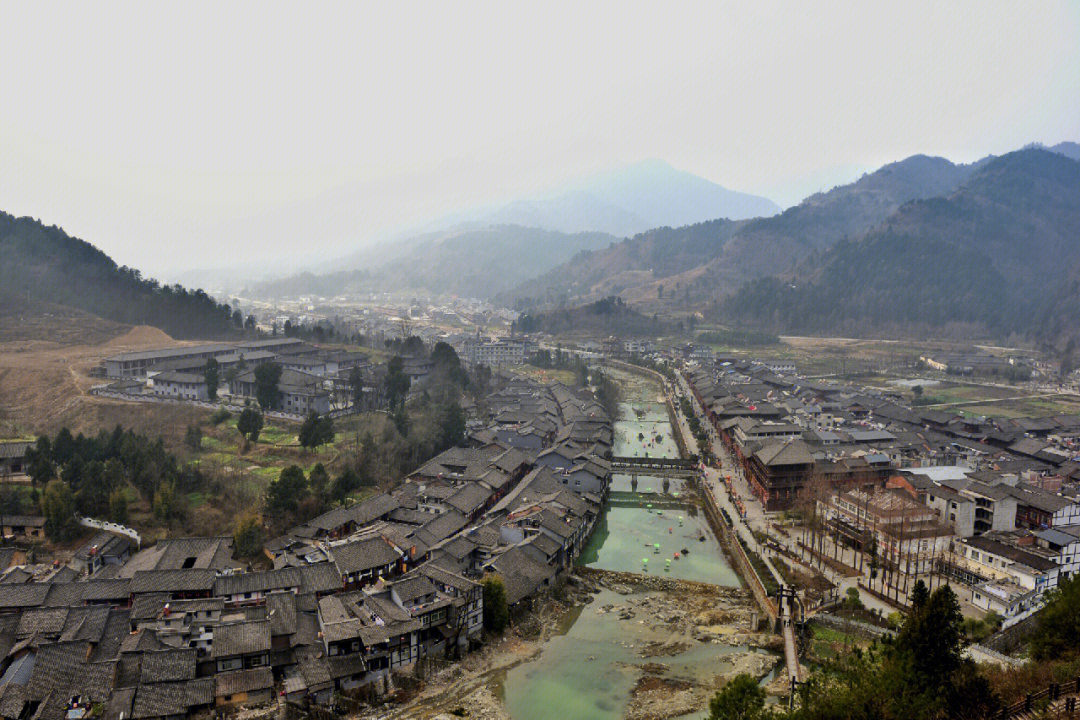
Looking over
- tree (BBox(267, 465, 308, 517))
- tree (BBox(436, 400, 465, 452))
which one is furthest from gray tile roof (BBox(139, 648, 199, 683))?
tree (BBox(436, 400, 465, 452))

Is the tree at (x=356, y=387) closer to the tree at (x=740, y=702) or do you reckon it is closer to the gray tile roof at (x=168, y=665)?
the gray tile roof at (x=168, y=665)

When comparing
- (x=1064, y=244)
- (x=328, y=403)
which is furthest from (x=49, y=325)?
(x=1064, y=244)

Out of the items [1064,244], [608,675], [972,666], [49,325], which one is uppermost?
[1064,244]

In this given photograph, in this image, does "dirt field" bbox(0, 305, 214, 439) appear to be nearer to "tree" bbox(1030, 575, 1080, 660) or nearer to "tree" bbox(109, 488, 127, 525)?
"tree" bbox(109, 488, 127, 525)

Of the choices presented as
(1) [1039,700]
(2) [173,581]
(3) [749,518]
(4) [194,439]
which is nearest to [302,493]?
(2) [173,581]

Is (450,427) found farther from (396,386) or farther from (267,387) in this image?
(267,387)

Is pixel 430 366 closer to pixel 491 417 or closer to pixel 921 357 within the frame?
pixel 491 417

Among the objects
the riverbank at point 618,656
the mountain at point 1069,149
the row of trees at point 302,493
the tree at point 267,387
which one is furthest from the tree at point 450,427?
the mountain at point 1069,149
